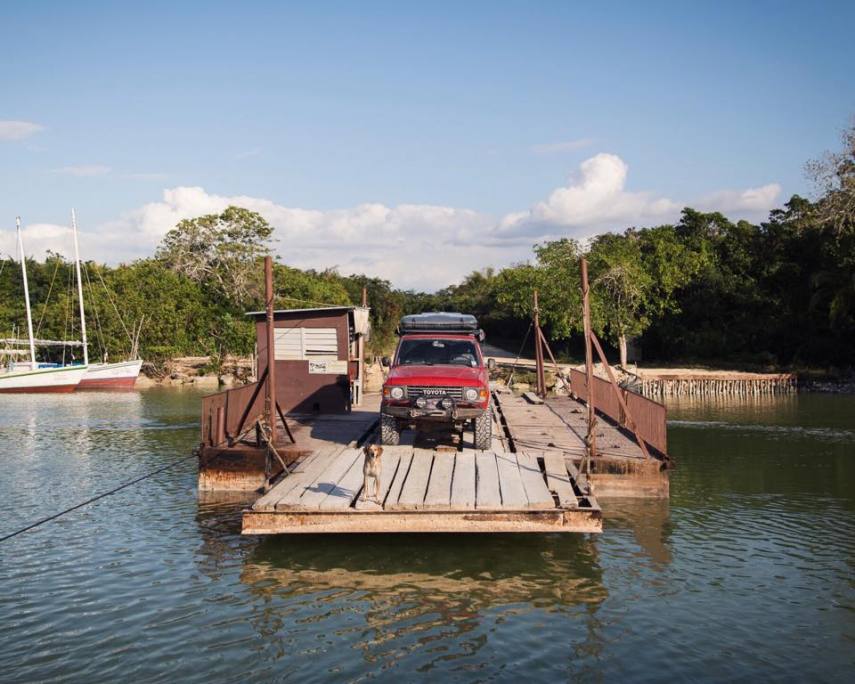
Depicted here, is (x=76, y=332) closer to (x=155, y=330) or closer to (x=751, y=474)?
(x=155, y=330)

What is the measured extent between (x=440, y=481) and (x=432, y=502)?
138 cm

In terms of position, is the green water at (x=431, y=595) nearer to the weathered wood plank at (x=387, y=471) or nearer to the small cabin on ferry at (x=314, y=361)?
the weathered wood plank at (x=387, y=471)

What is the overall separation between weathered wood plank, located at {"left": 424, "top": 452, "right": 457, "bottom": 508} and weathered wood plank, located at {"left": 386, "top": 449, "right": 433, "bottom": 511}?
86 millimetres

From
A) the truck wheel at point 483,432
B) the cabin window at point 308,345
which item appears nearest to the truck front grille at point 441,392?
the truck wheel at point 483,432

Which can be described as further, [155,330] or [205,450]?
[155,330]

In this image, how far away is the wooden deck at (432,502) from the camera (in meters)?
12.1

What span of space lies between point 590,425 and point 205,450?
772 centimetres

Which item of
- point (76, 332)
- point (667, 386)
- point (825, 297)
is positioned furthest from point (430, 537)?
point (76, 332)

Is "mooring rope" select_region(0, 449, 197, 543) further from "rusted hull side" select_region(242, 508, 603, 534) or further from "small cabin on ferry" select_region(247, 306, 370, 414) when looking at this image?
"rusted hull side" select_region(242, 508, 603, 534)

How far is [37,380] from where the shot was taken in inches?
1889

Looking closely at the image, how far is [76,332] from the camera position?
60000 mm

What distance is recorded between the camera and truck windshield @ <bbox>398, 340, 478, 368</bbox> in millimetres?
17078

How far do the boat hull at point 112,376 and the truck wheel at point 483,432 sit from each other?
39560mm

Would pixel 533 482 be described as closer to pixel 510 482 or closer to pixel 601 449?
pixel 510 482
